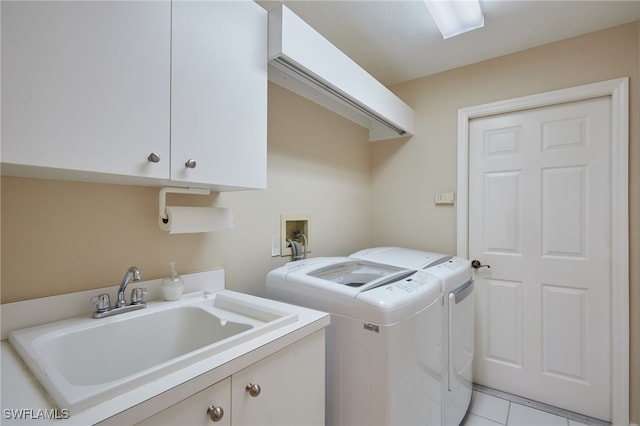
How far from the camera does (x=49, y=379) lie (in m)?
0.67

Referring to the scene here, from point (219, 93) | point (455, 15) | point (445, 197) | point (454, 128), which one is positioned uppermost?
point (455, 15)

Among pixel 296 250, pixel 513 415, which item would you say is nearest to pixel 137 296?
pixel 296 250

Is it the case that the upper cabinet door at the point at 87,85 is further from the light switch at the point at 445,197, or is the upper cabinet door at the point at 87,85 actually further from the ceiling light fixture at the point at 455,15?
the light switch at the point at 445,197

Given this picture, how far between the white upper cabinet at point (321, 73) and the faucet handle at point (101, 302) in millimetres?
1138

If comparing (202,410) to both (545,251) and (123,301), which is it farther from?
(545,251)

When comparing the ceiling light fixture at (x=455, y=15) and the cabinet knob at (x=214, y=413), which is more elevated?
the ceiling light fixture at (x=455, y=15)

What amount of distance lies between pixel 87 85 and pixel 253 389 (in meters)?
0.93

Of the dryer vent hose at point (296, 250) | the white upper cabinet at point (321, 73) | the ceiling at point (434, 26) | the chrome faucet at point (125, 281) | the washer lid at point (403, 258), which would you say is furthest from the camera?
the dryer vent hose at point (296, 250)

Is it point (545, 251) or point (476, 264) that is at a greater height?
point (545, 251)

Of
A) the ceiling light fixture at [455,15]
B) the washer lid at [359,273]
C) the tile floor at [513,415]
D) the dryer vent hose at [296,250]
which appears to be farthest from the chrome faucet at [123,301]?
the tile floor at [513,415]

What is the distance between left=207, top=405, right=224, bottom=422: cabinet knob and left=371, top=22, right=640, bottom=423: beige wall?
2056mm

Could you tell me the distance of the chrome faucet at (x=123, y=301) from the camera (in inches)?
42.1

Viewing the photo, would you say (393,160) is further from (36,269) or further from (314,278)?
(36,269)

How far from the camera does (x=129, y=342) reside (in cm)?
108
